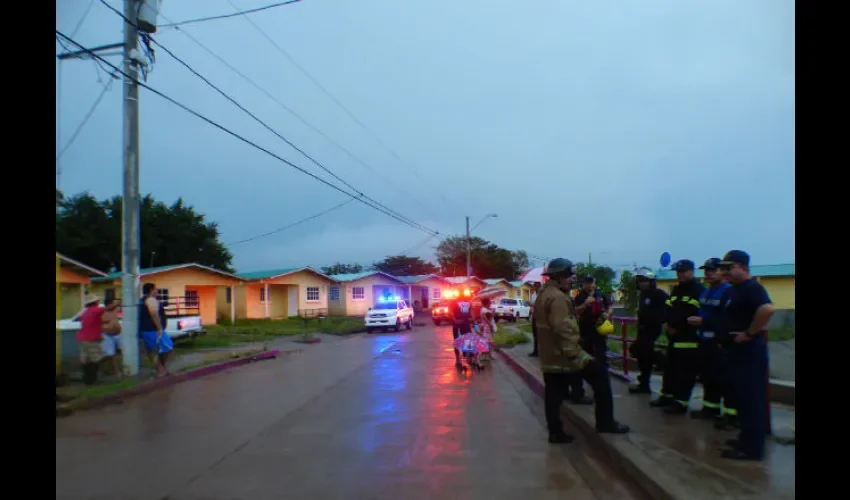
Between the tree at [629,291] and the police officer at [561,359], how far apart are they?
765 inches

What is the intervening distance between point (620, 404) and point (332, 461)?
3.98 metres

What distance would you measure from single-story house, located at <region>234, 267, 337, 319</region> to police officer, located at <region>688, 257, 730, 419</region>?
3121cm

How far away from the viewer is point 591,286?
26.3ft

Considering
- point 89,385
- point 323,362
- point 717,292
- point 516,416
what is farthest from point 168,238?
point 717,292

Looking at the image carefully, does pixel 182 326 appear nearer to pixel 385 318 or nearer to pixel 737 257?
pixel 385 318

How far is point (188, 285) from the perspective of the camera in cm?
2823

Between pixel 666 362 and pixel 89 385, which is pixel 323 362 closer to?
pixel 89 385

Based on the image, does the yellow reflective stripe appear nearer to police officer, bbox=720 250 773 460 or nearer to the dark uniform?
the dark uniform

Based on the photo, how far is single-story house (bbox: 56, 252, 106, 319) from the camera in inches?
444

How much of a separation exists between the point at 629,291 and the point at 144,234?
2271 cm

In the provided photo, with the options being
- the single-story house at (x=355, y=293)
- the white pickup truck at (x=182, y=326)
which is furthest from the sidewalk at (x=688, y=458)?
the single-story house at (x=355, y=293)

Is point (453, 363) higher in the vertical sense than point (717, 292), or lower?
lower

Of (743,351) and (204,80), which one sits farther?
(204,80)

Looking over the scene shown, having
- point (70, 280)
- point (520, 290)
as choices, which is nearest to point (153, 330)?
point (70, 280)
